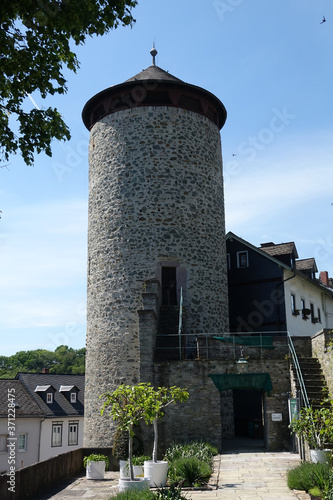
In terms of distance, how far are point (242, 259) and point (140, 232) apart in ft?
25.3

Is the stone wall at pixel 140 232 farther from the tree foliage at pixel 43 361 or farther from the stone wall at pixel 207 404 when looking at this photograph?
the tree foliage at pixel 43 361

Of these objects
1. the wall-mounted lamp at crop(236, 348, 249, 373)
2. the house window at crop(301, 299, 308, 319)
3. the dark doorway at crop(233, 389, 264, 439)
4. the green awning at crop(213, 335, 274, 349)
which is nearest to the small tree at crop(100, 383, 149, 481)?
the wall-mounted lamp at crop(236, 348, 249, 373)

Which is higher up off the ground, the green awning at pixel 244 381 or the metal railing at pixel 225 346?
the metal railing at pixel 225 346

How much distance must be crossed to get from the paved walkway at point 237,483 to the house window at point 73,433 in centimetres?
2523

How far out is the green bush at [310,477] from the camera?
1045 centimetres

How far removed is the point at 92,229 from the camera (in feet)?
74.6

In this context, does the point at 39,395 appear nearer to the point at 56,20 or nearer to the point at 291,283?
the point at 291,283

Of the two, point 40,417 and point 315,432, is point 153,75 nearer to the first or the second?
point 315,432

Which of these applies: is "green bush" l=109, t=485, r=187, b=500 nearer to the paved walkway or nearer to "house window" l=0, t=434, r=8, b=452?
the paved walkway

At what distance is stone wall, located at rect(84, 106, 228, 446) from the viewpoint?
20781 millimetres

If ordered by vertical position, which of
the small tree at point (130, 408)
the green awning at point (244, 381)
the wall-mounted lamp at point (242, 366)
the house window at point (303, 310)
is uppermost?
the house window at point (303, 310)

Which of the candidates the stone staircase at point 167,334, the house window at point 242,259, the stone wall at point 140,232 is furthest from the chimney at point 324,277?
the stone staircase at point 167,334

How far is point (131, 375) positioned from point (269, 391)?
5.21m

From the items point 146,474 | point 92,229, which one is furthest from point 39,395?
point 146,474
